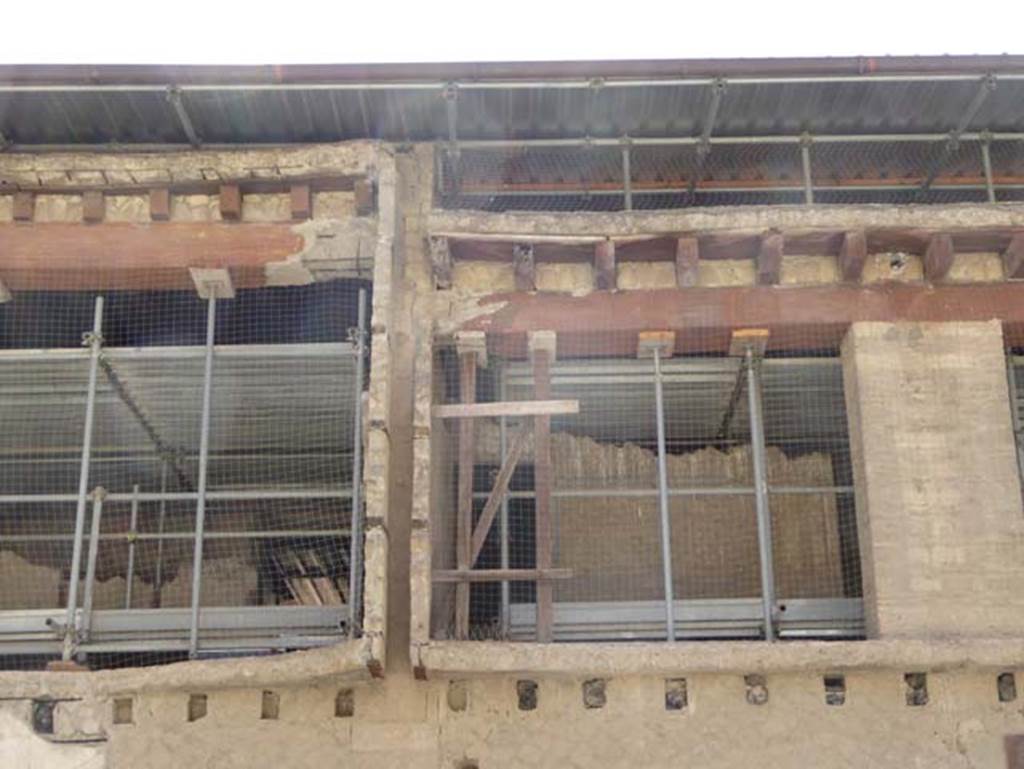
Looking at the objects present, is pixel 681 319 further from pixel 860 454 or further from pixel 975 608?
pixel 975 608

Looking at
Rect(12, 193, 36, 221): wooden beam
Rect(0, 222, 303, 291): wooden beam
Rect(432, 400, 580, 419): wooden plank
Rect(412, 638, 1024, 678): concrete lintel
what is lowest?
Rect(412, 638, 1024, 678): concrete lintel

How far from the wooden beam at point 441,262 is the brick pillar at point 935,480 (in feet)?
10.8

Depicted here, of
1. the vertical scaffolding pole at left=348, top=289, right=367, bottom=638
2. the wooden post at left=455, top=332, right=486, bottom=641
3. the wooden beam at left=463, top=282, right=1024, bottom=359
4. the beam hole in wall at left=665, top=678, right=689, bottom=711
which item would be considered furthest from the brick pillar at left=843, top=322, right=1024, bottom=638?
the vertical scaffolding pole at left=348, top=289, right=367, bottom=638

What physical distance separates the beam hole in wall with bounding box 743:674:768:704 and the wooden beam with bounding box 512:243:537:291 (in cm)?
357

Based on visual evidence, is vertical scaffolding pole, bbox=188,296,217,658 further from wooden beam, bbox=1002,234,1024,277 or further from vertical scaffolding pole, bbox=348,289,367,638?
wooden beam, bbox=1002,234,1024,277

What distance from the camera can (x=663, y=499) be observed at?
37.9ft

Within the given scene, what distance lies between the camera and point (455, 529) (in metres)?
12.4

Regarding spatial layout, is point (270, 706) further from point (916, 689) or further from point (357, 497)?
point (916, 689)

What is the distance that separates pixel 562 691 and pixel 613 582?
3020mm

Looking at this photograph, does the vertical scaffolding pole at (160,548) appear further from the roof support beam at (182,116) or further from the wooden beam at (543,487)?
the wooden beam at (543,487)

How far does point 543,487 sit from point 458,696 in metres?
1.79

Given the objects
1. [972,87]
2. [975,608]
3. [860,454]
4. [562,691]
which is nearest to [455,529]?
[562,691]

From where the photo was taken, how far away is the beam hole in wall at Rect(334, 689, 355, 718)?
35.5ft

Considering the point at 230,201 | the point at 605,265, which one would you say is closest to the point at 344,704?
the point at 605,265
